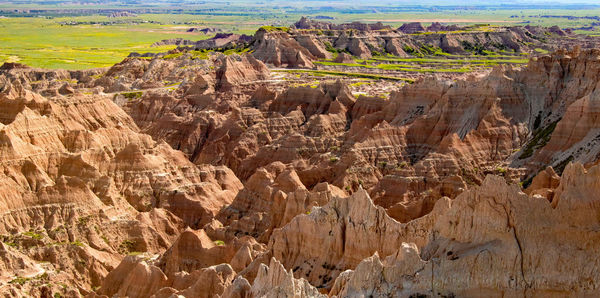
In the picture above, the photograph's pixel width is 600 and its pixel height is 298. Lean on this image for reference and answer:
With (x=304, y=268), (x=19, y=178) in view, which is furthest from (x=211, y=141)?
(x=304, y=268)

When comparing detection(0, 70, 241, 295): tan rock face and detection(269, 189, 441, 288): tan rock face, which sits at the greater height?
detection(269, 189, 441, 288): tan rock face

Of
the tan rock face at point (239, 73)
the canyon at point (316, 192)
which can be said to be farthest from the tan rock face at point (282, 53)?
the canyon at point (316, 192)

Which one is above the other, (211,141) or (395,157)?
(395,157)

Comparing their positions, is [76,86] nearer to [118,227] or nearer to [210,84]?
[210,84]

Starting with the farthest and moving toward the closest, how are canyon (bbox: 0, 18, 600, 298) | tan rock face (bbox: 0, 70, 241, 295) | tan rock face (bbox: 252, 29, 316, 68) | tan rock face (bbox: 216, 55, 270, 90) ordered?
tan rock face (bbox: 252, 29, 316, 68) → tan rock face (bbox: 216, 55, 270, 90) → tan rock face (bbox: 0, 70, 241, 295) → canyon (bbox: 0, 18, 600, 298)

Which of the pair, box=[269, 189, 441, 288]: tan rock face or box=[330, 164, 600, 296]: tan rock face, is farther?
box=[269, 189, 441, 288]: tan rock face

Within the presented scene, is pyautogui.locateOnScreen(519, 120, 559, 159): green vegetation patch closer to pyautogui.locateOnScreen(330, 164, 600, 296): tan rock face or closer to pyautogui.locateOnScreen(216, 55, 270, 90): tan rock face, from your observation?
pyautogui.locateOnScreen(330, 164, 600, 296): tan rock face

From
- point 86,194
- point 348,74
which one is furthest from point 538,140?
point 348,74

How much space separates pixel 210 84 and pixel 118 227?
71.3 metres

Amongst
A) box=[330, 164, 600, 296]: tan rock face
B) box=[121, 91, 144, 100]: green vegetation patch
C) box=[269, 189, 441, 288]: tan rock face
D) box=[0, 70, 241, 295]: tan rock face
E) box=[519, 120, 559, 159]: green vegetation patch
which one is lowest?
box=[121, 91, 144, 100]: green vegetation patch

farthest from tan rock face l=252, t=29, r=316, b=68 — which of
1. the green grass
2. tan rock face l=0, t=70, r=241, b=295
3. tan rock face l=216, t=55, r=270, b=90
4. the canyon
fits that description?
tan rock face l=0, t=70, r=241, b=295

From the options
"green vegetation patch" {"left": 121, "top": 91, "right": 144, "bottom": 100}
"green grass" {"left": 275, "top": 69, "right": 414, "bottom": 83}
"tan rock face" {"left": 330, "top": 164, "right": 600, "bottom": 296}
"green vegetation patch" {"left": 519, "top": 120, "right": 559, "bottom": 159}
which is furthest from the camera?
"green grass" {"left": 275, "top": 69, "right": 414, "bottom": 83}

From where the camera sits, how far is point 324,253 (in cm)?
4444

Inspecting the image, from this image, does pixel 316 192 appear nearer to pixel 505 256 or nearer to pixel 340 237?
pixel 340 237
